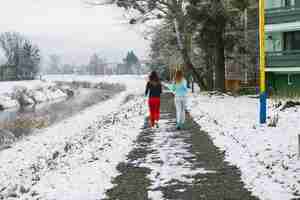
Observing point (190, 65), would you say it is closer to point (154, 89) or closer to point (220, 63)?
point (220, 63)

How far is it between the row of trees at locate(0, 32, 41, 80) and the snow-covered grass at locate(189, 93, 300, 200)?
87.6 meters

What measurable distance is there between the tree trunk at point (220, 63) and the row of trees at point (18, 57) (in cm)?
7431

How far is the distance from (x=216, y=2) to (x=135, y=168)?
19766mm

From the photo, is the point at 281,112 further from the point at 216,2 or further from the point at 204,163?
the point at 216,2

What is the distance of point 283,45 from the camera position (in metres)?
30.9

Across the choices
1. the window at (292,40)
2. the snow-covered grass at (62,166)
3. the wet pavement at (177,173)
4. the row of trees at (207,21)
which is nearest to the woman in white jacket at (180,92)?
the snow-covered grass at (62,166)

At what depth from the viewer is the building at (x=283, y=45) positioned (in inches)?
1098

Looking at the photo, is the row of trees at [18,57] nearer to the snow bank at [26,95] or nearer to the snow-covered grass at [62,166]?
the snow bank at [26,95]

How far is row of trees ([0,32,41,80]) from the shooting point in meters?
99.2

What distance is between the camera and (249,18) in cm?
3256

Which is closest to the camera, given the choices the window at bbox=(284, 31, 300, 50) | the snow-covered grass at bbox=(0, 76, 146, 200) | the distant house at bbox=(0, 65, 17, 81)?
the snow-covered grass at bbox=(0, 76, 146, 200)

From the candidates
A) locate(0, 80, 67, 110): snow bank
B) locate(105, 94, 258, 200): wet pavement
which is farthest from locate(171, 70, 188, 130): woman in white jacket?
locate(0, 80, 67, 110): snow bank

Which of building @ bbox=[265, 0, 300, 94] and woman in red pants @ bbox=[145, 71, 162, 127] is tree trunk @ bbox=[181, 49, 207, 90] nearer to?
building @ bbox=[265, 0, 300, 94]

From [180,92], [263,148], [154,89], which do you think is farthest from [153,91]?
[263,148]
